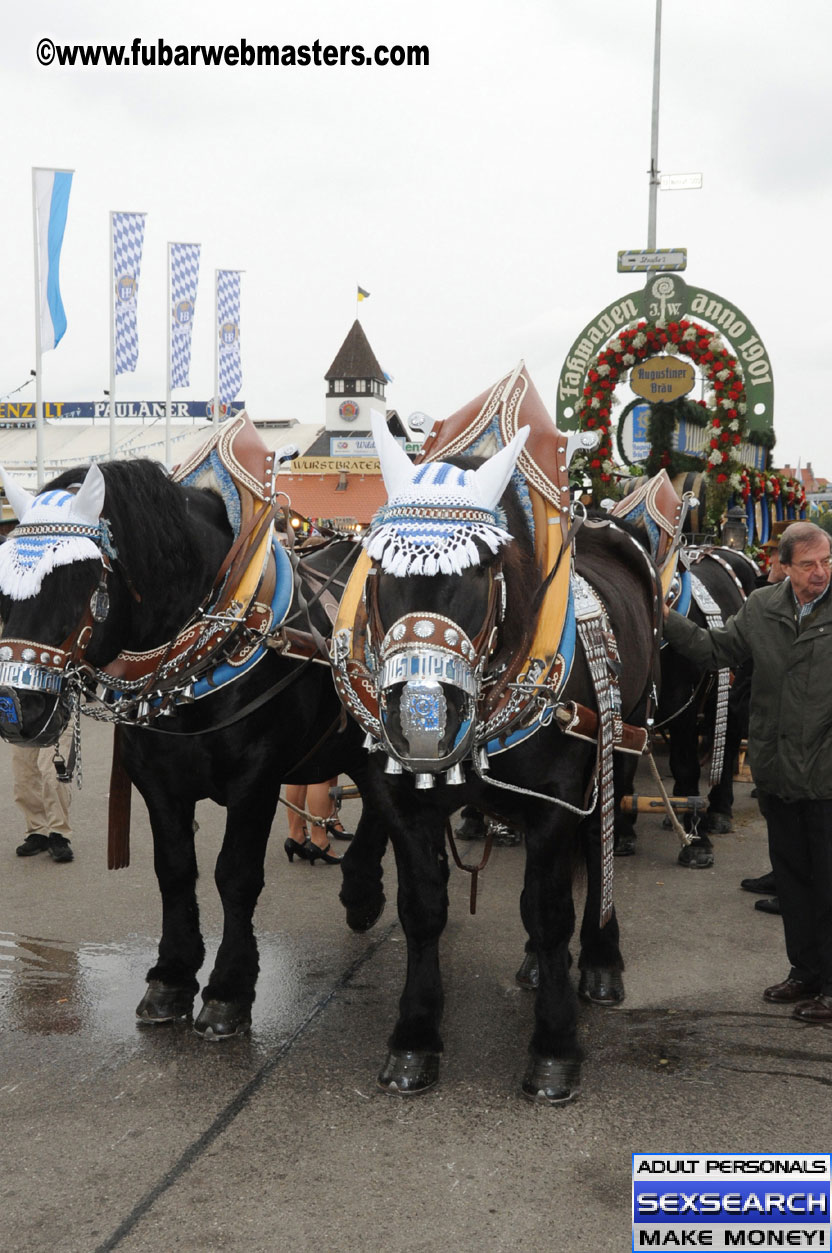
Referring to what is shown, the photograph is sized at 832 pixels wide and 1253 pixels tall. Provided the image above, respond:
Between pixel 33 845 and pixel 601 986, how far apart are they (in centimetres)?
364

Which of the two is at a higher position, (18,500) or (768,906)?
(18,500)

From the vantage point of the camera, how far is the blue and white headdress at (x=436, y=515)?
2.83m

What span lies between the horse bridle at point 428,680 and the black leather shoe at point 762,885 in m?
3.27

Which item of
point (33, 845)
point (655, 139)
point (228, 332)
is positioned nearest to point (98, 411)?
point (228, 332)

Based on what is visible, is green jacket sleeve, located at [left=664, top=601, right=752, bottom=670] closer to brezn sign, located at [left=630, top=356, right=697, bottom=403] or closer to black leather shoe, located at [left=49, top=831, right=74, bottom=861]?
black leather shoe, located at [left=49, top=831, right=74, bottom=861]

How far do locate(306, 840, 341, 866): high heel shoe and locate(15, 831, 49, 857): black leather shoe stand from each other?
5.10ft

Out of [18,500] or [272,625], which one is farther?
[272,625]

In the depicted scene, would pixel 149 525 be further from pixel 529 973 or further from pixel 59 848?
pixel 59 848

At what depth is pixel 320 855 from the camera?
242 inches

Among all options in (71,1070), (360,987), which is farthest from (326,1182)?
(360,987)

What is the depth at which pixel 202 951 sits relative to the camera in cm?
397

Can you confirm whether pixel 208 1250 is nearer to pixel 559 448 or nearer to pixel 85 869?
pixel 559 448

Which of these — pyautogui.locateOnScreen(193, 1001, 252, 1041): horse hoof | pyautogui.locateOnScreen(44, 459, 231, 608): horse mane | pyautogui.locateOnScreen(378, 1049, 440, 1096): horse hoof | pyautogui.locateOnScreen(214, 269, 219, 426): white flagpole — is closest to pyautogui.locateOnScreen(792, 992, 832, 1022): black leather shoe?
pyautogui.locateOnScreen(378, 1049, 440, 1096): horse hoof

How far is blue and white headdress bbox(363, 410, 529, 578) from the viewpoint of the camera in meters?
2.83
